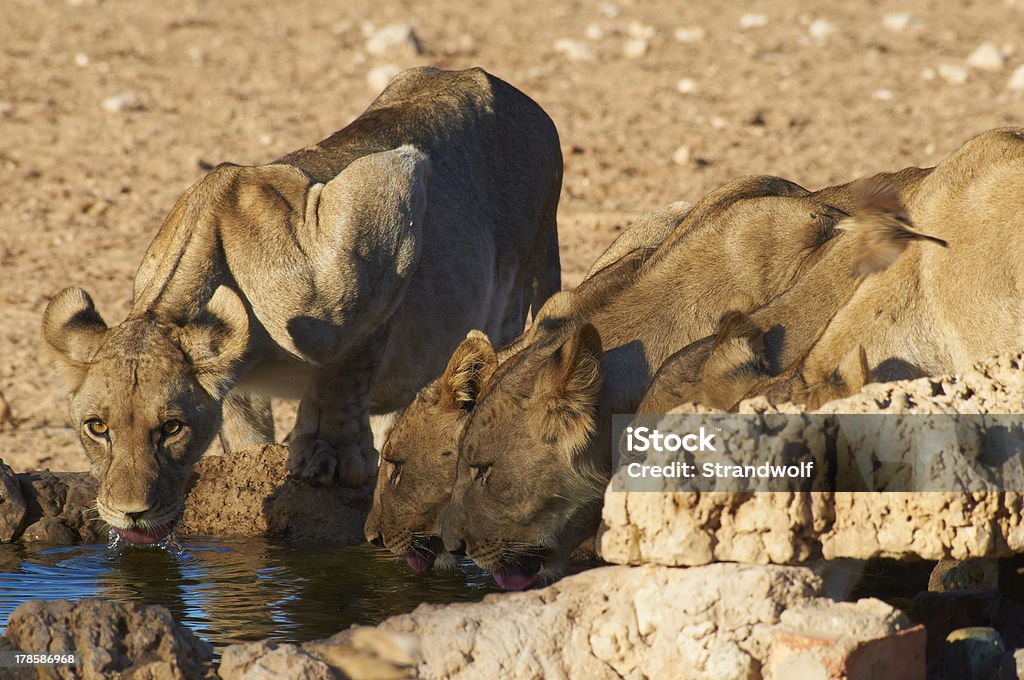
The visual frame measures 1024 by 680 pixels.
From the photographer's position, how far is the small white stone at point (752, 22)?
17.4 meters

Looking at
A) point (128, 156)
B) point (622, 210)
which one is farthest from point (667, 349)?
point (128, 156)

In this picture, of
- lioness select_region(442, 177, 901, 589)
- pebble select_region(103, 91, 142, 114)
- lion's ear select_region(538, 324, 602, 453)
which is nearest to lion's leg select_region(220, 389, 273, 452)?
lioness select_region(442, 177, 901, 589)

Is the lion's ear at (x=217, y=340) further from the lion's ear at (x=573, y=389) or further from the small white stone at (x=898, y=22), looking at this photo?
the small white stone at (x=898, y=22)

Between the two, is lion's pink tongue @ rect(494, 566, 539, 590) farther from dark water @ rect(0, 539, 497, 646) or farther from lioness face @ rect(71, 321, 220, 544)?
lioness face @ rect(71, 321, 220, 544)

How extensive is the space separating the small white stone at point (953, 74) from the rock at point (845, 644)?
39.1 feet

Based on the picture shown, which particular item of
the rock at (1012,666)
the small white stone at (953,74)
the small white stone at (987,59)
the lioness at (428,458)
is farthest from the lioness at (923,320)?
the small white stone at (987,59)

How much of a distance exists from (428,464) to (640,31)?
11.7 m

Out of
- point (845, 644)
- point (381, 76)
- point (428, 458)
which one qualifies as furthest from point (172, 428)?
point (381, 76)

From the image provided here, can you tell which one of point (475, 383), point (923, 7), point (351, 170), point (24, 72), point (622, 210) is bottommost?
point (475, 383)

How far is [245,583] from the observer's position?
20.2ft

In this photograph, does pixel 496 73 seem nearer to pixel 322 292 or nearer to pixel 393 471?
pixel 322 292

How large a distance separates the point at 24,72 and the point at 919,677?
42.1ft

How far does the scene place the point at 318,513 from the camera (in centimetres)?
688

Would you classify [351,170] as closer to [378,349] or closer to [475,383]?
Answer: [378,349]
